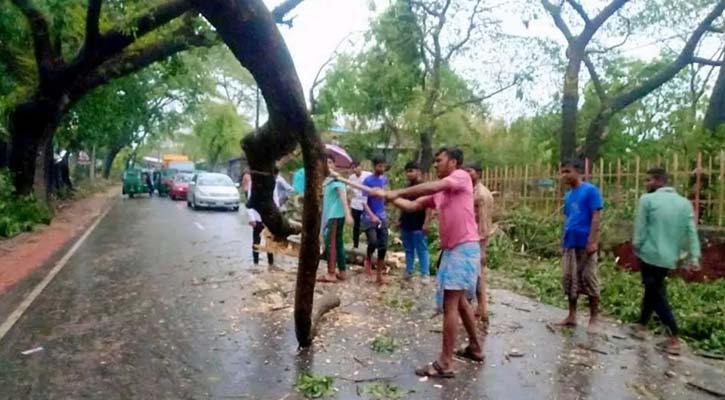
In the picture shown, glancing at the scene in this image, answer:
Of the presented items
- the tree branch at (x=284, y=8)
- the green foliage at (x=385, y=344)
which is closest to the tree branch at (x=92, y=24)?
the tree branch at (x=284, y=8)

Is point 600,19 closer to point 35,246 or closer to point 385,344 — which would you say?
point 385,344

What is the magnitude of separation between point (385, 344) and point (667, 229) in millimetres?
2967

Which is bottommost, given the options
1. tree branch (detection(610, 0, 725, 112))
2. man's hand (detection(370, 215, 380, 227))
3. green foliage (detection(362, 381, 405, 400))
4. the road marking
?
the road marking

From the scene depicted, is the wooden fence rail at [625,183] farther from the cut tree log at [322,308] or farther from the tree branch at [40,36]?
the tree branch at [40,36]

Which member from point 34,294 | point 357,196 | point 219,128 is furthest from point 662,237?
point 219,128

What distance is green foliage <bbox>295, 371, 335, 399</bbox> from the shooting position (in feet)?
16.8

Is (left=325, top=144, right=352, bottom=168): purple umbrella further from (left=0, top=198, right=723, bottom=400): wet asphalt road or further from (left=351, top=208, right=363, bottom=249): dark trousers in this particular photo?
(left=0, top=198, right=723, bottom=400): wet asphalt road

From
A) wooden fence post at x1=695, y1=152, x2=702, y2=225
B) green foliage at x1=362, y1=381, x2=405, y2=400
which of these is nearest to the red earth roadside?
green foliage at x1=362, y1=381, x2=405, y2=400

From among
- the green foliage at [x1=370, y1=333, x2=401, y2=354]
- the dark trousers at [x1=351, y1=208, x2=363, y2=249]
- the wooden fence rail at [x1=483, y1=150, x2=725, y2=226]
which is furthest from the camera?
the dark trousers at [x1=351, y1=208, x2=363, y2=249]

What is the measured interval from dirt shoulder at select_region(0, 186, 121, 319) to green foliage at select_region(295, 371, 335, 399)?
427 centimetres

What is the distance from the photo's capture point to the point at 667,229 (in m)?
6.70

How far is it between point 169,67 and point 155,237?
16.5 feet

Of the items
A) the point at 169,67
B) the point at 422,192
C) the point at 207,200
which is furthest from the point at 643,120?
the point at 422,192

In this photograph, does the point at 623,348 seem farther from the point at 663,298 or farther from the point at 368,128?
the point at 368,128
